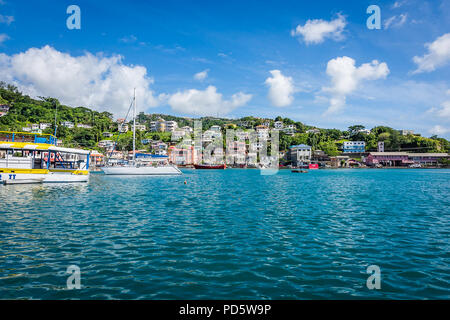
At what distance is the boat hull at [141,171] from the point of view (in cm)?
5147

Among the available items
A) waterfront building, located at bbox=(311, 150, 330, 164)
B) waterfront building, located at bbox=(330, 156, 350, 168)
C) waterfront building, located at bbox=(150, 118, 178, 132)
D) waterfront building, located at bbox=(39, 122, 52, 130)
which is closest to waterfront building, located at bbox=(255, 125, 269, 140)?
waterfront building, located at bbox=(311, 150, 330, 164)

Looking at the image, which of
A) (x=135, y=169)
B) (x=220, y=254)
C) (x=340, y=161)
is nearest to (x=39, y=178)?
(x=135, y=169)

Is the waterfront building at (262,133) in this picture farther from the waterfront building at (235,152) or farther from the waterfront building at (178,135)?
the waterfront building at (178,135)

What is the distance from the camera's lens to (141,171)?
53.3 m

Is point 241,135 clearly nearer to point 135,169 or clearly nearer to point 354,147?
point 354,147

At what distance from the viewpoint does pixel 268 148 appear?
14812 centimetres

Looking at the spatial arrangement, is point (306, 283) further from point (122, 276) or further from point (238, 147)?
point (238, 147)

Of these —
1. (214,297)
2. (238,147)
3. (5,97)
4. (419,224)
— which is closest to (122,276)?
(214,297)

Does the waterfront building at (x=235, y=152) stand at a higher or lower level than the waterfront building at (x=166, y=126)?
lower

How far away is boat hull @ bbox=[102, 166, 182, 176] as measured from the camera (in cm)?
5147

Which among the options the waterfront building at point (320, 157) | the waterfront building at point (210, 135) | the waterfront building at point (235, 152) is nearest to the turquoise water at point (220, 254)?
the waterfront building at point (235, 152)

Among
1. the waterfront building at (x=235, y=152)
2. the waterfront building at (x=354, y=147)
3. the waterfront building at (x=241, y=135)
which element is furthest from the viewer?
the waterfront building at (x=241, y=135)
